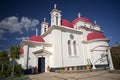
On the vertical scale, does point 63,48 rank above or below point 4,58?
above

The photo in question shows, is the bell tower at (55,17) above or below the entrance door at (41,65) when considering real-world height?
above

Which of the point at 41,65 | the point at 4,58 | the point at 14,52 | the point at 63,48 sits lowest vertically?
the point at 41,65

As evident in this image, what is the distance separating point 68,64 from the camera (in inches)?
671

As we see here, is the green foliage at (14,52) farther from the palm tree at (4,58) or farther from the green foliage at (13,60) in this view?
the palm tree at (4,58)

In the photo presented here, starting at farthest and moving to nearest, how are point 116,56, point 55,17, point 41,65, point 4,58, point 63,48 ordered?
point 55,17 → point 63,48 → point 41,65 → point 4,58 → point 116,56

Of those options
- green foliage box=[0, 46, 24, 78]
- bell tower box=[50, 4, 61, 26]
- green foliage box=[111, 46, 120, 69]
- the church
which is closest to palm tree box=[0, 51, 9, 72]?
green foliage box=[0, 46, 24, 78]

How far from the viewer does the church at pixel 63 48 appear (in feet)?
50.6

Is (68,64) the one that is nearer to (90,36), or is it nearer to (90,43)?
(90,43)

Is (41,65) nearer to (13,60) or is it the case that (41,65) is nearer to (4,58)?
(13,60)

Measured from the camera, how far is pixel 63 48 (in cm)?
1725

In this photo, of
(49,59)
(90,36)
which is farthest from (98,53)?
(49,59)

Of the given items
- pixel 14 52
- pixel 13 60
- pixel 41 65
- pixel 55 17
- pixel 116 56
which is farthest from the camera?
pixel 55 17

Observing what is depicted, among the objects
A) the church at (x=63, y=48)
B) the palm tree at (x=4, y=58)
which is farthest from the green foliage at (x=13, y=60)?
the church at (x=63, y=48)

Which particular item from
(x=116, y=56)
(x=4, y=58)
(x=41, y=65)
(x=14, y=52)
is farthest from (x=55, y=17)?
(x=116, y=56)
